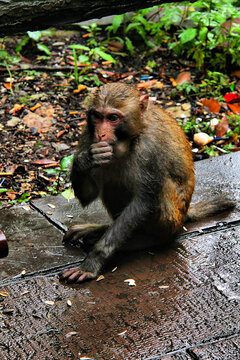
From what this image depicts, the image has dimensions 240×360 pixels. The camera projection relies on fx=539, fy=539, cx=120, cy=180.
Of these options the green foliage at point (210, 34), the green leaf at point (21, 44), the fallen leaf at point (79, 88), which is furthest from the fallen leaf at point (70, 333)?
the green leaf at point (21, 44)

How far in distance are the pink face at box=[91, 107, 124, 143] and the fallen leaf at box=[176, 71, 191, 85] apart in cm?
451

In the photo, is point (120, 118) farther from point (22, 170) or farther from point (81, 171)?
point (22, 170)

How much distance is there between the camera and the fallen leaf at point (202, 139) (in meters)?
6.91

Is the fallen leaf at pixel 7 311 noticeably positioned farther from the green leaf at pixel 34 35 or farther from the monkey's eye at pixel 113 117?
the green leaf at pixel 34 35

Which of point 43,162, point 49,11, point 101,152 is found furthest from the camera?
point 43,162

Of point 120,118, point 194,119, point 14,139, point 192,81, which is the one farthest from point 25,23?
point 192,81

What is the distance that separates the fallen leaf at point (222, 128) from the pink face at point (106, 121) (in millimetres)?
3396

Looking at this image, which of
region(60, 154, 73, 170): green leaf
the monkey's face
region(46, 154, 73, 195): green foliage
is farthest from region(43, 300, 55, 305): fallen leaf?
region(60, 154, 73, 170): green leaf

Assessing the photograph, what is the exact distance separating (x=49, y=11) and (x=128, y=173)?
4.78 feet

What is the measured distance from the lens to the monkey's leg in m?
4.62

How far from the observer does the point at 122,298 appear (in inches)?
151

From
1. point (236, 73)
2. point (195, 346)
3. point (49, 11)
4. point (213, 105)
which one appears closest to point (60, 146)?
point (213, 105)

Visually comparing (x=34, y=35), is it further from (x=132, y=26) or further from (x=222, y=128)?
(x=222, y=128)

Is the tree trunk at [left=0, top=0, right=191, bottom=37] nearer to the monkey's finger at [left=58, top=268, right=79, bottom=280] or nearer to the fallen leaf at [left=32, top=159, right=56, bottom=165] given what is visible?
the monkey's finger at [left=58, top=268, right=79, bottom=280]
